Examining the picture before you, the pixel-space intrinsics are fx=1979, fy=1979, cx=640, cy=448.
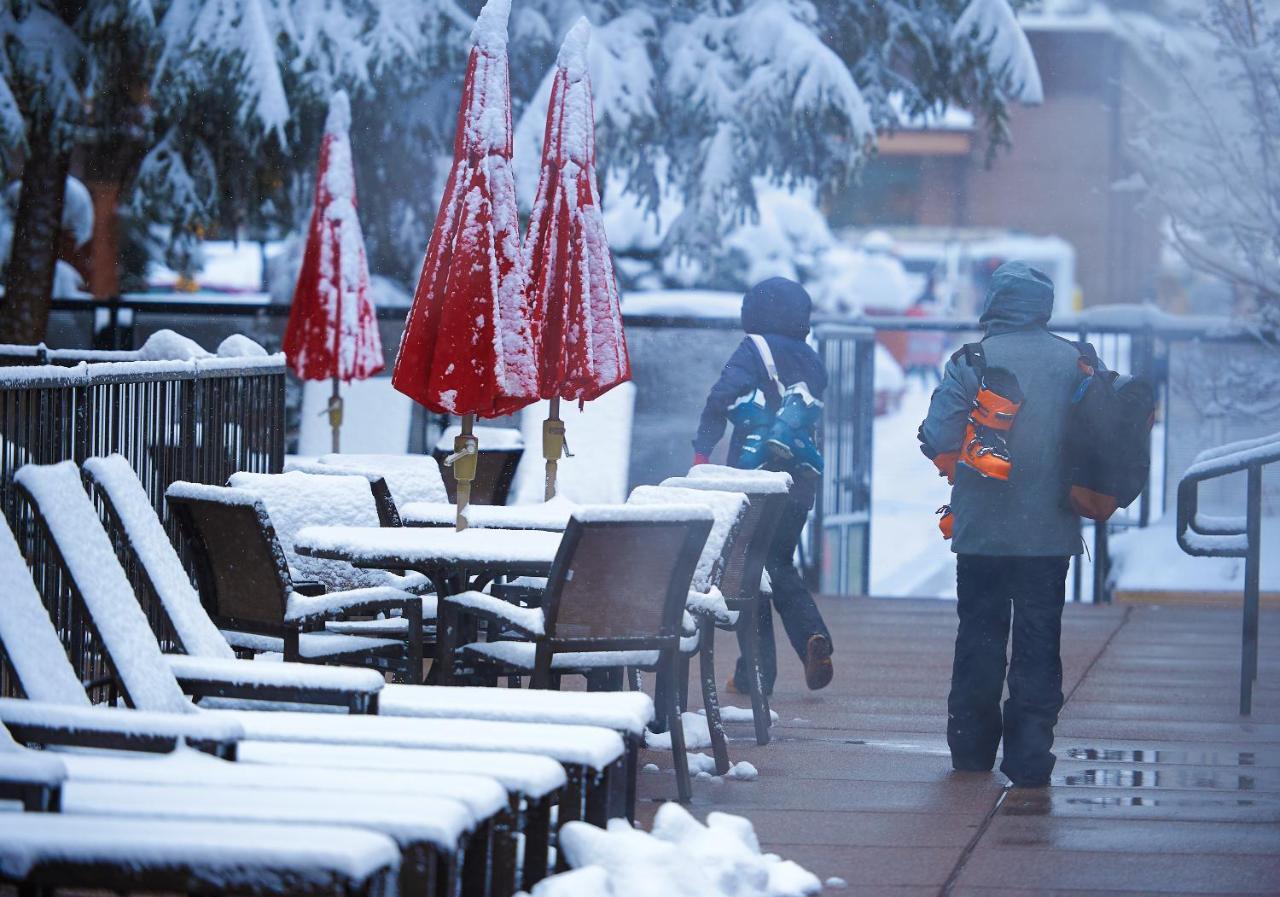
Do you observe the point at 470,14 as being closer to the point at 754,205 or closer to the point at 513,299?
the point at 754,205

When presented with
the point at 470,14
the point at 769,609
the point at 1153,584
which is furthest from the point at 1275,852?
the point at 470,14

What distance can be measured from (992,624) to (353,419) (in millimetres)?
7623

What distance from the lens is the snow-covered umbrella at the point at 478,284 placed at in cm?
685

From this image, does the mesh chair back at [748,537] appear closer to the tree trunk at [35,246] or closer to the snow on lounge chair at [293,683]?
the snow on lounge chair at [293,683]

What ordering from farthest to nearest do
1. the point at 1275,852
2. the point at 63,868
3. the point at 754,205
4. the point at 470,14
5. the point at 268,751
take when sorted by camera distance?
the point at 754,205 < the point at 470,14 < the point at 1275,852 < the point at 268,751 < the point at 63,868

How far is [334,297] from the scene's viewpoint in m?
11.6

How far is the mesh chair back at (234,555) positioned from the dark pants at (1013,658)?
2.31m

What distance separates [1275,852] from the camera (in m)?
5.94

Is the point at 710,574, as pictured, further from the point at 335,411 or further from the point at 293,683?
the point at 335,411

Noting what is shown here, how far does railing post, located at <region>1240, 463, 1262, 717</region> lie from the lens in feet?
27.8

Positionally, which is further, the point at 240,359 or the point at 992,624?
the point at 240,359

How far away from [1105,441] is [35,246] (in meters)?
10.6

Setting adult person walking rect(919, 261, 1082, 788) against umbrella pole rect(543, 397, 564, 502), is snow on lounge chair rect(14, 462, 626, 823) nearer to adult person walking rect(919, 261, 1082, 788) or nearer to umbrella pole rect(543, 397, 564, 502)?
adult person walking rect(919, 261, 1082, 788)

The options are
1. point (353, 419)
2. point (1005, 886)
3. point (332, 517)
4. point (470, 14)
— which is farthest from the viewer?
point (470, 14)
